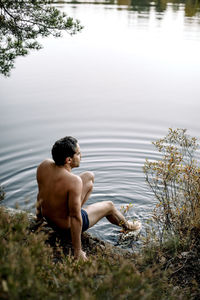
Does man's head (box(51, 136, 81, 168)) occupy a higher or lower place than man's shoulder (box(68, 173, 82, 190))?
higher

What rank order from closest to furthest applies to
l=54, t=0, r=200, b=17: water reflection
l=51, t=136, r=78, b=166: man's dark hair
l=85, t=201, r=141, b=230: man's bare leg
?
1. l=51, t=136, r=78, b=166: man's dark hair
2. l=85, t=201, r=141, b=230: man's bare leg
3. l=54, t=0, r=200, b=17: water reflection

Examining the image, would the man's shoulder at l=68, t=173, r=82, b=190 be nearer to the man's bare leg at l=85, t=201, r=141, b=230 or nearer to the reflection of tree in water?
the man's bare leg at l=85, t=201, r=141, b=230

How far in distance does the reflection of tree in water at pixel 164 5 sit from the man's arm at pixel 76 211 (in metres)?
33.2

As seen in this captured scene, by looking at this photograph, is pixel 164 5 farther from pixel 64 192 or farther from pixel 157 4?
pixel 64 192

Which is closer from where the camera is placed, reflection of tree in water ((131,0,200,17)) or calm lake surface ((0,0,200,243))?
calm lake surface ((0,0,200,243))

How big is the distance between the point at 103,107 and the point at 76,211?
790 cm

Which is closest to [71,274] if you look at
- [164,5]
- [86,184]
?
[86,184]

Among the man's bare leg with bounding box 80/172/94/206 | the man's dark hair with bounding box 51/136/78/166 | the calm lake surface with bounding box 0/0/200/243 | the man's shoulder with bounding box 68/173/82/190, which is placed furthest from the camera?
the calm lake surface with bounding box 0/0/200/243

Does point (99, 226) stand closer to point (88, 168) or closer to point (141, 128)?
point (88, 168)

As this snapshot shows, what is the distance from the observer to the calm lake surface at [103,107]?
22.2 feet

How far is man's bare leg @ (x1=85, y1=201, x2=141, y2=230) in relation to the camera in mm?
4504

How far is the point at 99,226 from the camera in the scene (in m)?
5.33

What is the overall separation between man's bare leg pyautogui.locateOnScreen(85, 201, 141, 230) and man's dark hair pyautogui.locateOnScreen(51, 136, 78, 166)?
2.75 ft

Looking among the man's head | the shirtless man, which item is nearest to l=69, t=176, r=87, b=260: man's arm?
the shirtless man
